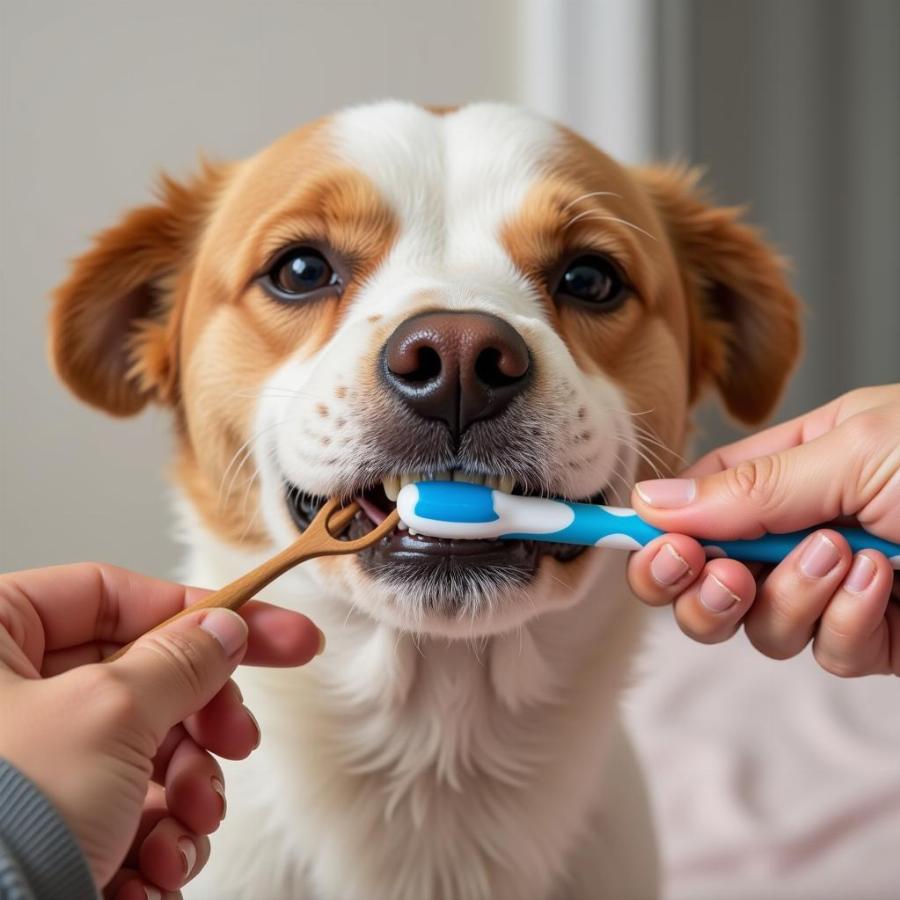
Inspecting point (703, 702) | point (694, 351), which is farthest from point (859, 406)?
point (703, 702)

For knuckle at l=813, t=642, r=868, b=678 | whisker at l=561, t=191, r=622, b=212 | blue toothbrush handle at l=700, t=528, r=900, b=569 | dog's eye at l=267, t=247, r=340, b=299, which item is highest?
whisker at l=561, t=191, r=622, b=212

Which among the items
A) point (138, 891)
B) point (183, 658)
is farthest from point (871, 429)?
point (138, 891)

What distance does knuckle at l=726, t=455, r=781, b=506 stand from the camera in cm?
95

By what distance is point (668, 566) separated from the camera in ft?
3.10

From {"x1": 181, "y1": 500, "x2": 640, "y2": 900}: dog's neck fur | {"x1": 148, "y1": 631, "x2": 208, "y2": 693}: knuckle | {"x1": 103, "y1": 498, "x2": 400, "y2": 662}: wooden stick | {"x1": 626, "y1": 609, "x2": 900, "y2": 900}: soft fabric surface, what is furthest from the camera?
{"x1": 626, "y1": 609, "x2": 900, "y2": 900}: soft fabric surface

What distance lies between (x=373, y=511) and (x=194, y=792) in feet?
1.03

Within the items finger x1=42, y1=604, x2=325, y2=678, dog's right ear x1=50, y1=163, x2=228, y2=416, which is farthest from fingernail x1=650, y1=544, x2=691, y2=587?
dog's right ear x1=50, y1=163, x2=228, y2=416

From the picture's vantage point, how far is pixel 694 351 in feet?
5.04

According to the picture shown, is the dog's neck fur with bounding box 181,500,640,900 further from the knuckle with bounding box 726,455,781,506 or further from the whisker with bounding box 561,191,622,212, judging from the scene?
→ the whisker with bounding box 561,191,622,212

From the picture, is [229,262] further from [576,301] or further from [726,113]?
[726,113]

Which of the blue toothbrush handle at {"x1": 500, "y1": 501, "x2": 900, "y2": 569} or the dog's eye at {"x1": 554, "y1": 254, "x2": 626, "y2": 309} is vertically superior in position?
the dog's eye at {"x1": 554, "y1": 254, "x2": 626, "y2": 309}

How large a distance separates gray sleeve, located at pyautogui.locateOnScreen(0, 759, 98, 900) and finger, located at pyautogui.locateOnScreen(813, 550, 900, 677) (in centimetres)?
70

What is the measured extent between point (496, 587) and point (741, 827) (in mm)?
1039

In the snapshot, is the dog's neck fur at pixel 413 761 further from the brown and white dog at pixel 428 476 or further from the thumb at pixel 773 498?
the thumb at pixel 773 498
